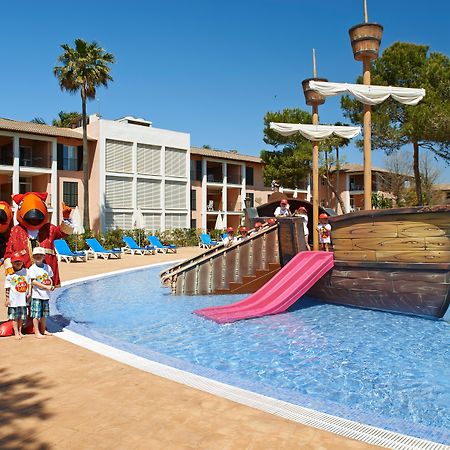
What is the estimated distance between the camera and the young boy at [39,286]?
21.8 ft

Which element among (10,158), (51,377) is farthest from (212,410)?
(10,158)

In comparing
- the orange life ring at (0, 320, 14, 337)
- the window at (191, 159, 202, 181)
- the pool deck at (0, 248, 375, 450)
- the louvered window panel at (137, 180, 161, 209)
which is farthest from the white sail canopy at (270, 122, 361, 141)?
the window at (191, 159, 202, 181)

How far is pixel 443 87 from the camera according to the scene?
2520cm

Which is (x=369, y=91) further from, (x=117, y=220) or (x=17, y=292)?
(x=117, y=220)

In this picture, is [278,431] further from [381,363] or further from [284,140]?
[284,140]

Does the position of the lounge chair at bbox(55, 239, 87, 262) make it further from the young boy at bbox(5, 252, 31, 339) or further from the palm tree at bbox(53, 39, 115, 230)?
the young boy at bbox(5, 252, 31, 339)

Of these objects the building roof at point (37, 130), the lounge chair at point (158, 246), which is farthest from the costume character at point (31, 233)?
the building roof at point (37, 130)

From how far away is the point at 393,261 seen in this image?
9.14 metres

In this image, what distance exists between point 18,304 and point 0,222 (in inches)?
53.4

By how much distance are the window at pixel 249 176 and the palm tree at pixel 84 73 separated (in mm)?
16893

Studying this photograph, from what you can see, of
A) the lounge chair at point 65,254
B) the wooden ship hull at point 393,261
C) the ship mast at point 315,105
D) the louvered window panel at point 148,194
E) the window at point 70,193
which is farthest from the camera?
the louvered window panel at point 148,194

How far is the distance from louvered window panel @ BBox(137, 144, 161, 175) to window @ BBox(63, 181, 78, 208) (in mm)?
4954

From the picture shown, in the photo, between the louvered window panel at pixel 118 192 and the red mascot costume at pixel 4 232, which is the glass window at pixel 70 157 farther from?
the red mascot costume at pixel 4 232

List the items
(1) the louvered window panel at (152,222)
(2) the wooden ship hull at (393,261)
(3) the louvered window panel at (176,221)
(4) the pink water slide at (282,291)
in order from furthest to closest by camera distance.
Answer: (3) the louvered window panel at (176,221) → (1) the louvered window panel at (152,222) → (4) the pink water slide at (282,291) → (2) the wooden ship hull at (393,261)
